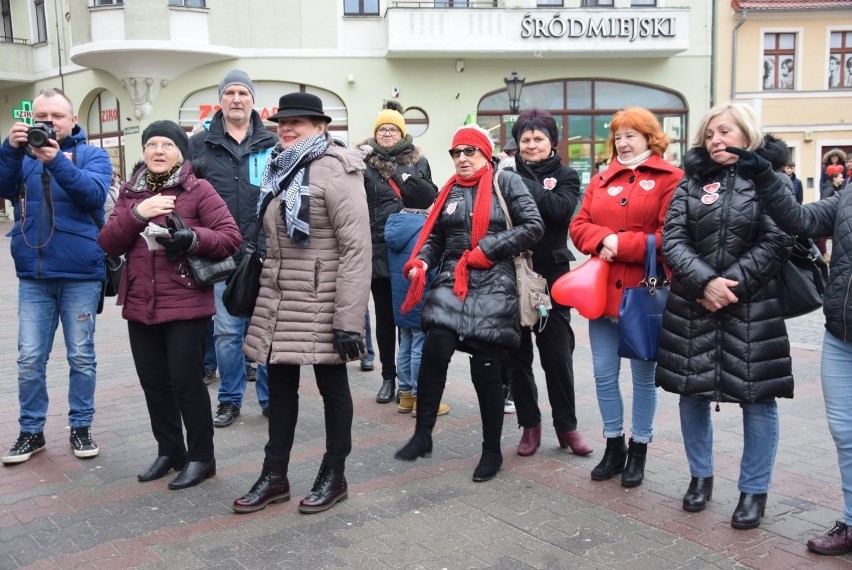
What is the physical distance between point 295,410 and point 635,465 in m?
1.90

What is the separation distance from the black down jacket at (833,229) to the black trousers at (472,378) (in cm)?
168

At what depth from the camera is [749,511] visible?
3.90m

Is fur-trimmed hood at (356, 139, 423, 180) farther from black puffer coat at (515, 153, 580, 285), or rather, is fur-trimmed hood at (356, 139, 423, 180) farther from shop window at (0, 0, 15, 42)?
shop window at (0, 0, 15, 42)

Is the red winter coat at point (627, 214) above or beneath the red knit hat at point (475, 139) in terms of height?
beneath

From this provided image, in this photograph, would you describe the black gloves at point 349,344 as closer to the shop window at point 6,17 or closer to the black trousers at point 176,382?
the black trousers at point 176,382

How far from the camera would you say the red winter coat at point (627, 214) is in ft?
14.1

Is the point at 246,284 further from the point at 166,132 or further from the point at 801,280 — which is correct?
the point at 801,280

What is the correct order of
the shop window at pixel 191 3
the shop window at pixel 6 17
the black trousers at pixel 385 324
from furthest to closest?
the shop window at pixel 6 17, the shop window at pixel 191 3, the black trousers at pixel 385 324

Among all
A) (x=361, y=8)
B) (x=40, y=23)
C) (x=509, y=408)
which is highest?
(x=40, y=23)

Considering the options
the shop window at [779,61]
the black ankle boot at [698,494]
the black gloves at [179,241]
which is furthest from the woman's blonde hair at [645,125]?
the shop window at [779,61]

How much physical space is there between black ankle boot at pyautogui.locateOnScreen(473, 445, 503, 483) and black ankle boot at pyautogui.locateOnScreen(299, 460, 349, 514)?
0.78 metres

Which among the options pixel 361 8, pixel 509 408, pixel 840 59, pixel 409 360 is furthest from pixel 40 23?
pixel 840 59

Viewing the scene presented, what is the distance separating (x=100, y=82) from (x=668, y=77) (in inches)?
644

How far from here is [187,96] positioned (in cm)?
2194
